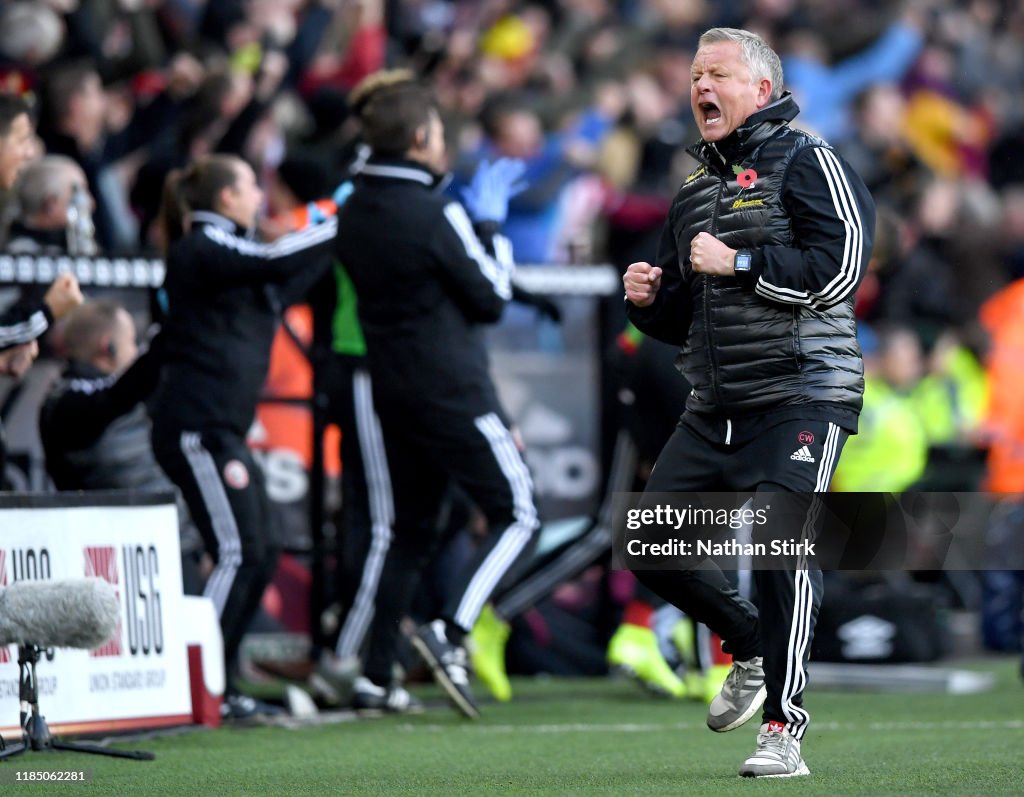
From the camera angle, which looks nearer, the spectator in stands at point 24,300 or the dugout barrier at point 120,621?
the dugout barrier at point 120,621

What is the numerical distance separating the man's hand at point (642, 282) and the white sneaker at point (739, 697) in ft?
3.79

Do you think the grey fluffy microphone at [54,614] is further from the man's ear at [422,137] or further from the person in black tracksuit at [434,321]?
the man's ear at [422,137]

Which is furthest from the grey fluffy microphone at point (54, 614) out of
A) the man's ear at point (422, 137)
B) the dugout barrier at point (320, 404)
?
the dugout barrier at point (320, 404)

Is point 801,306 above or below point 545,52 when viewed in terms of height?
below

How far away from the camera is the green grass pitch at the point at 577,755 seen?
5.62 metres

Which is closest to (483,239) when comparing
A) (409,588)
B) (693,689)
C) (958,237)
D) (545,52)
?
(409,588)

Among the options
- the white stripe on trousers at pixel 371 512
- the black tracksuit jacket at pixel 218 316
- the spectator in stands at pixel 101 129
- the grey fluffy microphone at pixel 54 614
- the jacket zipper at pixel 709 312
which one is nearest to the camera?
the jacket zipper at pixel 709 312

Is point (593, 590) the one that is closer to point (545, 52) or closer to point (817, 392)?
point (817, 392)

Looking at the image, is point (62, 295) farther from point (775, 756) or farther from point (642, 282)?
point (775, 756)

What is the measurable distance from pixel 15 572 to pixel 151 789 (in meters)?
1.43

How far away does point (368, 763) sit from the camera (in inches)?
254

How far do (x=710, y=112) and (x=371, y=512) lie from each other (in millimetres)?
3442

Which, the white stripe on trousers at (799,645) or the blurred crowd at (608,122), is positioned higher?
the blurred crowd at (608,122)

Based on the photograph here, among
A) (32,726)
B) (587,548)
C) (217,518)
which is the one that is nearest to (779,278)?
(32,726)
